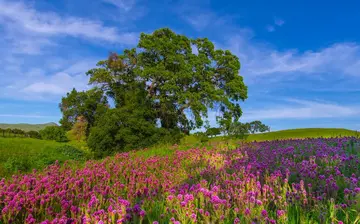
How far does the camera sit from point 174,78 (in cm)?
2573

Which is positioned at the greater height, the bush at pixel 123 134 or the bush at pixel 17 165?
the bush at pixel 123 134

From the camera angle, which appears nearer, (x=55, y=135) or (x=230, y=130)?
(x=230, y=130)

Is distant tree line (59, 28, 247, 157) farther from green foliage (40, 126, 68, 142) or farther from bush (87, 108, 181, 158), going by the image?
green foliage (40, 126, 68, 142)

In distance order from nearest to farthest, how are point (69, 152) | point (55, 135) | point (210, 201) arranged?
1. point (210, 201)
2. point (69, 152)
3. point (55, 135)

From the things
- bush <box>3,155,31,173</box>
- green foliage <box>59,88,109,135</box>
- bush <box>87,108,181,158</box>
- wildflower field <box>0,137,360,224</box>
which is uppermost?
green foliage <box>59,88,109,135</box>

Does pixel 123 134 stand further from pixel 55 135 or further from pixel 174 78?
pixel 55 135

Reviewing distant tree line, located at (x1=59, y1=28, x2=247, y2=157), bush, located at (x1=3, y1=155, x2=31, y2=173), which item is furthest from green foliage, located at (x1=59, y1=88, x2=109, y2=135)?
bush, located at (x1=3, y1=155, x2=31, y2=173)

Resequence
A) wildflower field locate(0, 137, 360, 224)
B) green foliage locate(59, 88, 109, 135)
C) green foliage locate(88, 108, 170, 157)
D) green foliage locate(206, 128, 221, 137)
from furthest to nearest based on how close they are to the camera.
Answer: green foliage locate(59, 88, 109, 135), green foliage locate(206, 128, 221, 137), green foliage locate(88, 108, 170, 157), wildflower field locate(0, 137, 360, 224)

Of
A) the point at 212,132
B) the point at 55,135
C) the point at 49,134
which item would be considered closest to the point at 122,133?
the point at 212,132

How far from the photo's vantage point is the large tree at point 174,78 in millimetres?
26281

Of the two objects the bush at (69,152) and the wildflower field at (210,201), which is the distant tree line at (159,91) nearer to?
the bush at (69,152)

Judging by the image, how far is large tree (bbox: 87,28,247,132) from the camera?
2628cm

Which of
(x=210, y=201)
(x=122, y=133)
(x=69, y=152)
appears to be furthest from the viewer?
(x=122, y=133)

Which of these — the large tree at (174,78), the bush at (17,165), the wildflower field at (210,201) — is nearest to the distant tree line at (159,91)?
the large tree at (174,78)
